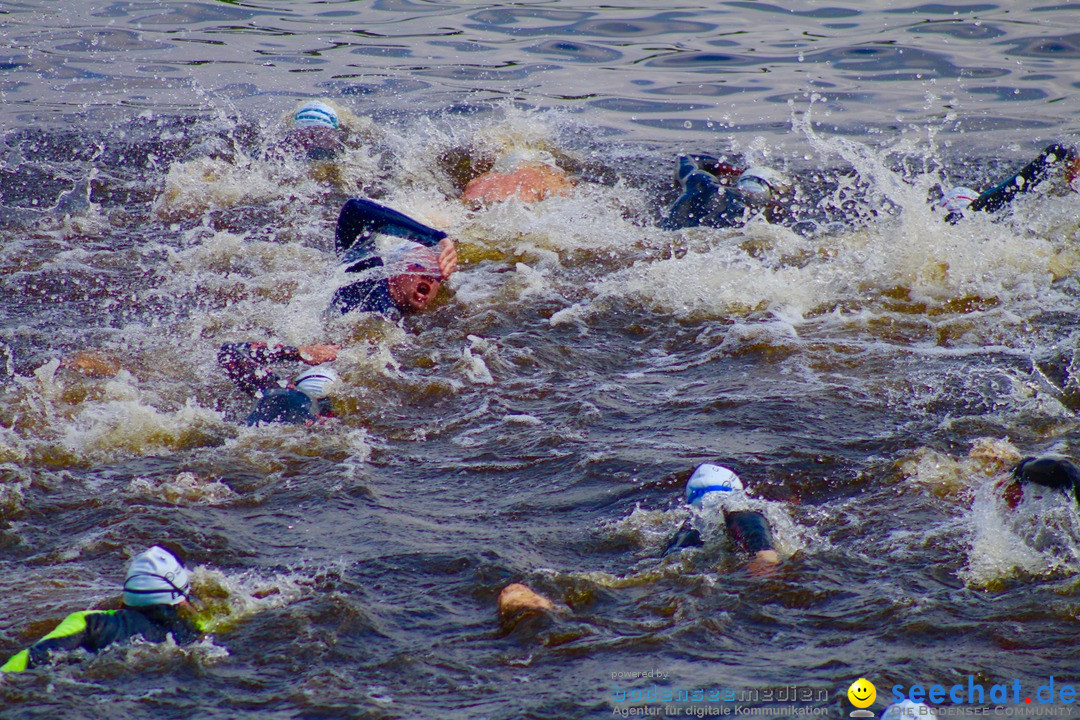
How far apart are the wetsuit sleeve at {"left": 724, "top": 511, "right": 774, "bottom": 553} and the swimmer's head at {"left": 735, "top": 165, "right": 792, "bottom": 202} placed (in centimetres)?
475

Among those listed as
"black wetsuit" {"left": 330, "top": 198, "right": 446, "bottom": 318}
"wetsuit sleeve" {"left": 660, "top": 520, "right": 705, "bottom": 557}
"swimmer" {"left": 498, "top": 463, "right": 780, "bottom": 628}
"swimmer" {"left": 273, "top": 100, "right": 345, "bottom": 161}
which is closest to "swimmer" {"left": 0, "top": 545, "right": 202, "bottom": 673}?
"swimmer" {"left": 498, "top": 463, "right": 780, "bottom": 628}

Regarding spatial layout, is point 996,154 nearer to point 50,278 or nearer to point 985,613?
point 985,613

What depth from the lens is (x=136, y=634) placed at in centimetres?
334

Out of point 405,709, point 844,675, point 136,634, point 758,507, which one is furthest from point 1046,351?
point 136,634

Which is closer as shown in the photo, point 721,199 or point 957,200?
point 957,200

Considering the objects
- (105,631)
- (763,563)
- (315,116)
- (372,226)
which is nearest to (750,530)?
(763,563)

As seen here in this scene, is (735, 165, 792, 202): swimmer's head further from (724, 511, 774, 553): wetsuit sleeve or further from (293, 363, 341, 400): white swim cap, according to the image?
(724, 511, 774, 553): wetsuit sleeve

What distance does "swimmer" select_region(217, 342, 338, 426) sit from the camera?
5.07m

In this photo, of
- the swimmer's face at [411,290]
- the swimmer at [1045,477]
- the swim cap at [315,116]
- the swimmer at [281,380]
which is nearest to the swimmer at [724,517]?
the swimmer at [1045,477]

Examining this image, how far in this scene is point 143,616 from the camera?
11.1 ft

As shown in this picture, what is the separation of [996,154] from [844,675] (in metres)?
7.92

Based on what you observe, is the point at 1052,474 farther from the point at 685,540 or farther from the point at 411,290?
the point at 411,290

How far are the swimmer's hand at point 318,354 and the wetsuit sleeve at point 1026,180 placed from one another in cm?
475

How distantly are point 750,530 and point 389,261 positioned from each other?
12.1 ft
